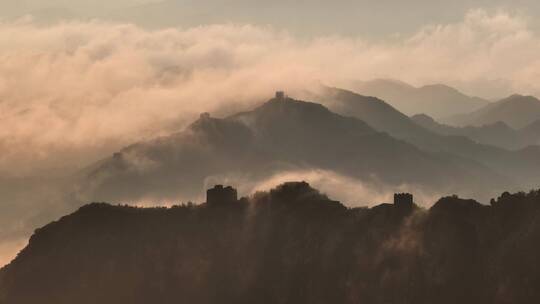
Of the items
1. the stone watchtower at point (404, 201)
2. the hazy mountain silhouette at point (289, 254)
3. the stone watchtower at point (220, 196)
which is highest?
the stone watchtower at point (220, 196)

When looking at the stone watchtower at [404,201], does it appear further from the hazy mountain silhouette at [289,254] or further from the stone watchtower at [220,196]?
the stone watchtower at [220,196]

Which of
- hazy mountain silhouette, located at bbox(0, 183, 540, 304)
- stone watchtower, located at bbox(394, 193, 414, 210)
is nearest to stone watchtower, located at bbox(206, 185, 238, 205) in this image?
hazy mountain silhouette, located at bbox(0, 183, 540, 304)

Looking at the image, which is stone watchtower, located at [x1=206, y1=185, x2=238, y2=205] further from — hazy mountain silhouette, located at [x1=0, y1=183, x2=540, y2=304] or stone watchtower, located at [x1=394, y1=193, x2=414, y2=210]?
stone watchtower, located at [x1=394, y1=193, x2=414, y2=210]

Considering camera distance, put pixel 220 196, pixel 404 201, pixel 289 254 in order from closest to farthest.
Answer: pixel 404 201 < pixel 289 254 < pixel 220 196

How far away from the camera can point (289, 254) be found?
177625mm

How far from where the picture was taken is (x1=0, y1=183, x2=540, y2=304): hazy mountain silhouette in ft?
483

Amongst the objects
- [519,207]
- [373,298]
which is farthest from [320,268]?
[519,207]

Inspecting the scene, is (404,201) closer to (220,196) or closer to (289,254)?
(289,254)

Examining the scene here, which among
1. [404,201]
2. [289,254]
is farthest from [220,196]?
[404,201]

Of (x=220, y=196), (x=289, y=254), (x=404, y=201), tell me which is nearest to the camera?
(x=404, y=201)

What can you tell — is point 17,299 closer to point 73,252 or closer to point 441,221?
point 73,252

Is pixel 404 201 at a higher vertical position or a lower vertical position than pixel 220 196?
lower

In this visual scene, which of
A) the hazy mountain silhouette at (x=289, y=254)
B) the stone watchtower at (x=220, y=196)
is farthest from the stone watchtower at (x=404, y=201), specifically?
the stone watchtower at (x=220, y=196)

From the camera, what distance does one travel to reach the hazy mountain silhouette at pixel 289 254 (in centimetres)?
14725
